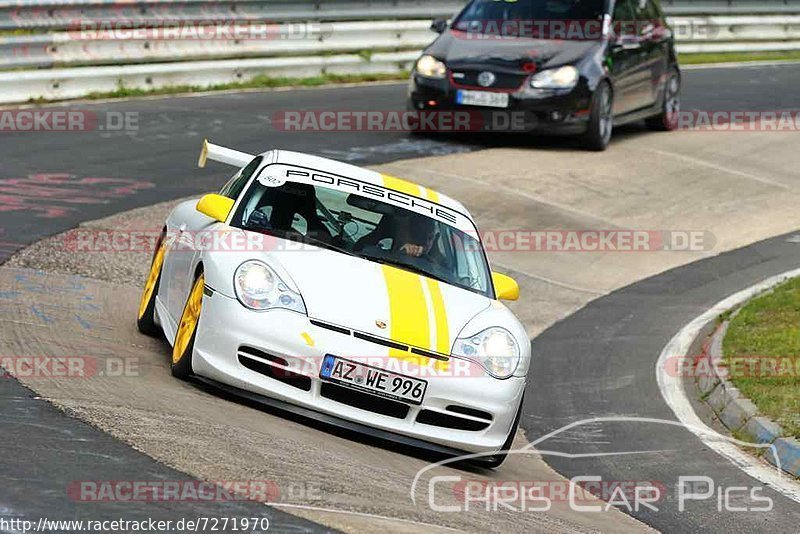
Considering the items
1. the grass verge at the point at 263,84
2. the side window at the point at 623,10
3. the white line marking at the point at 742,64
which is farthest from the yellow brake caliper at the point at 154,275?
the white line marking at the point at 742,64

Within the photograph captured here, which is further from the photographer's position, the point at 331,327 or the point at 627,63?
the point at 627,63

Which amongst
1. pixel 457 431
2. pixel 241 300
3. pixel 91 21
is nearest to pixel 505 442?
pixel 457 431

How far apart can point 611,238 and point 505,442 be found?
23.2 feet

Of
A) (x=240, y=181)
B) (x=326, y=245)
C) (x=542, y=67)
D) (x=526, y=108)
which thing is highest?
(x=240, y=181)

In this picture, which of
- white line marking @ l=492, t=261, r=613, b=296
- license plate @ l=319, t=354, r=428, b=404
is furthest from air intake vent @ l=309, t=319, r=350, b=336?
white line marking @ l=492, t=261, r=613, b=296

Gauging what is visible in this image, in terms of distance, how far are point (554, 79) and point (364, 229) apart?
9017 mm

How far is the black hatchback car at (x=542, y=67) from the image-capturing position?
1686 cm

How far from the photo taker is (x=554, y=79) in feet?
55.5

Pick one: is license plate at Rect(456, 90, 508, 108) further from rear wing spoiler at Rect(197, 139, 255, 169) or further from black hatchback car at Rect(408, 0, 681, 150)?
rear wing spoiler at Rect(197, 139, 255, 169)

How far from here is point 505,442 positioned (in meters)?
7.59

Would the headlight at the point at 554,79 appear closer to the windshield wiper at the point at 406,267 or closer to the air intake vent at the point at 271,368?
the windshield wiper at the point at 406,267

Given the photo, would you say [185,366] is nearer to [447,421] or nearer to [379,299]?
[379,299]

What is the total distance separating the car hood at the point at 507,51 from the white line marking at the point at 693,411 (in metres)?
4.57

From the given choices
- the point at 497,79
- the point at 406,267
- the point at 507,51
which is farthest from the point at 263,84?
the point at 406,267
